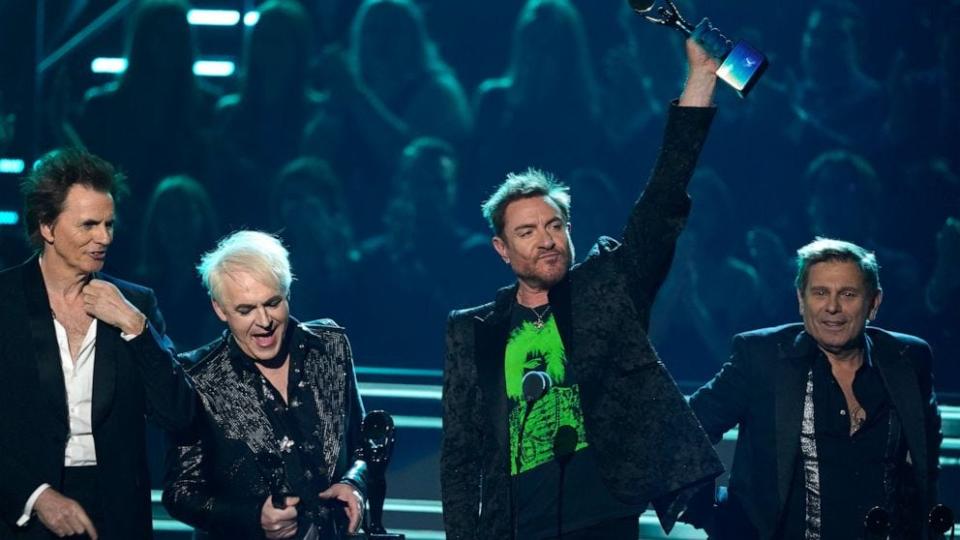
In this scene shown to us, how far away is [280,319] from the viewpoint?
125 inches

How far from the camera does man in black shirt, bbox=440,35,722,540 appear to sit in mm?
2850

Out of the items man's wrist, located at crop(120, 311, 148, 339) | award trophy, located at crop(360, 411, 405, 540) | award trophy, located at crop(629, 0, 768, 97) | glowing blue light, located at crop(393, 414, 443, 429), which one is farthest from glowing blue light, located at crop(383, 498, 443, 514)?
award trophy, located at crop(629, 0, 768, 97)

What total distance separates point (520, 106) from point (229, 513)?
2.80 m

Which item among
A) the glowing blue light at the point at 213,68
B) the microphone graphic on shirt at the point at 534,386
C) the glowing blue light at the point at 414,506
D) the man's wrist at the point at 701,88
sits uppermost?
the glowing blue light at the point at 213,68

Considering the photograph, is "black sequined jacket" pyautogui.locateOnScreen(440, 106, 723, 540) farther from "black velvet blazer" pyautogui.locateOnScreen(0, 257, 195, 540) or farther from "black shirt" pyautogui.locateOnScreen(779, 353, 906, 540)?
"black velvet blazer" pyautogui.locateOnScreen(0, 257, 195, 540)

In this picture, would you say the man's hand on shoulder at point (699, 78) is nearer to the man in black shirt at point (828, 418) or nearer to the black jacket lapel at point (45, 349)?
the man in black shirt at point (828, 418)

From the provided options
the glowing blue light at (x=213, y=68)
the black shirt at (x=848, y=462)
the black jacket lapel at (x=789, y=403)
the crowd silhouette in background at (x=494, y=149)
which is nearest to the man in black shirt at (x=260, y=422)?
the black jacket lapel at (x=789, y=403)

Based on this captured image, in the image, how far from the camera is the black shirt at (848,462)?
10.5ft

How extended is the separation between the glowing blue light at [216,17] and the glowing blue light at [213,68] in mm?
182

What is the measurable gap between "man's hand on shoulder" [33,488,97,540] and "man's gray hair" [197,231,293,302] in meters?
0.68

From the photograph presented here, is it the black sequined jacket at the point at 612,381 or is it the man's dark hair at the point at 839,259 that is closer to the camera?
the black sequined jacket at the point at 612,381

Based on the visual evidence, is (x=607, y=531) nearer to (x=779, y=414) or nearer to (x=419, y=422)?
(x=779, y=414)

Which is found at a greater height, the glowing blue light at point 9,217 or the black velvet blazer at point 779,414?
the glowing blue light at point 9,217

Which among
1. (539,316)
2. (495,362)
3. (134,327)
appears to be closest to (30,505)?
(134,327)
